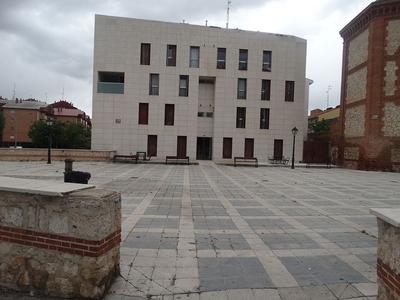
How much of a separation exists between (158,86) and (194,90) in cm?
385

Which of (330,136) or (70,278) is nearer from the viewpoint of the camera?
(70,278)

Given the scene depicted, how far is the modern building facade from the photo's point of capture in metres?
27.1

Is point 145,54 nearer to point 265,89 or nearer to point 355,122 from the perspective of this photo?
point 265,89

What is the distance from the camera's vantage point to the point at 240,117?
94.4ft

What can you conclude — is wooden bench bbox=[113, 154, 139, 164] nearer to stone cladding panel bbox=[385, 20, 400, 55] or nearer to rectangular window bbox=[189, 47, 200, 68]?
rectangular window bbox=[189, 47, 200, 68]

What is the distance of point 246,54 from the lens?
28.8 metres

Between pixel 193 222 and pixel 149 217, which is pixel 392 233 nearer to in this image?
pixel 193 222

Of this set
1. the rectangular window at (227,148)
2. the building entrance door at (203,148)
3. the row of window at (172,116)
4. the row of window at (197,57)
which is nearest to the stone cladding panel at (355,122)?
the row of window at (172,116)

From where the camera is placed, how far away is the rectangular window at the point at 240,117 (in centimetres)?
2870

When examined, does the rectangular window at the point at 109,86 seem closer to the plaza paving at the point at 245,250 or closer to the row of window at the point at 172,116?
the row of window at the point at 172,116

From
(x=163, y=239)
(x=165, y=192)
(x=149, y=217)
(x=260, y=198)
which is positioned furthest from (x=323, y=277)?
(x=165, y=192)

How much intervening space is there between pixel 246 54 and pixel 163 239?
90.2ft

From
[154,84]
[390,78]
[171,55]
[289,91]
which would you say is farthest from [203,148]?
[390,78]

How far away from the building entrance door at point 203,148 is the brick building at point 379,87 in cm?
1438
